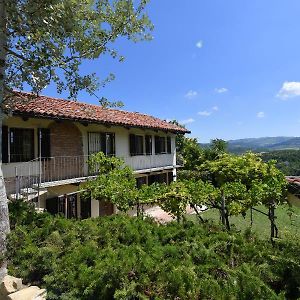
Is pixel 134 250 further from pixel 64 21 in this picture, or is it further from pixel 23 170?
pixel 23 170

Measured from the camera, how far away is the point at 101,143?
17.3 metres

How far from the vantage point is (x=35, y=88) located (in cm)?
839

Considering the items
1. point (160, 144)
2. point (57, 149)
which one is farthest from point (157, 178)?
point (57, 149)

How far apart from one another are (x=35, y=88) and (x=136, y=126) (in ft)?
34.1

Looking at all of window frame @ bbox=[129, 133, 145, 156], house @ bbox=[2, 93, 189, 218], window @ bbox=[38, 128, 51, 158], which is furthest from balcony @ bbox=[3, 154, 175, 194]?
window frame @ bbox=[129, 133, 145, 156]

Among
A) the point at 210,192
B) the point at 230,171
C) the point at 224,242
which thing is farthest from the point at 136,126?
the point at 224,242

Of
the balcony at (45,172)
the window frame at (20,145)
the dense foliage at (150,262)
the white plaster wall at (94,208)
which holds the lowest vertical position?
the white plaster wall at (94,208)

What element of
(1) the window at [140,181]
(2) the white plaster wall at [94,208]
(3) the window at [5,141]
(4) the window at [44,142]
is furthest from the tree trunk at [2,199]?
(1) the window at [140,181]

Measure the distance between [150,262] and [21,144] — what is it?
9.73 m

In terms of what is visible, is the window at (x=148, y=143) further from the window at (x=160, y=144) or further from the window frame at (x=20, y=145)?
the window frame at (x=20, y=145)

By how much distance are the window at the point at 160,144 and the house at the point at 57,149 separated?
341cm

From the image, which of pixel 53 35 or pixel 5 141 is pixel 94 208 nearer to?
pixel 5 141

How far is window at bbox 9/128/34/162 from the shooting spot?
12359mm

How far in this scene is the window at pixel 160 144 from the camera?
23.8 m
